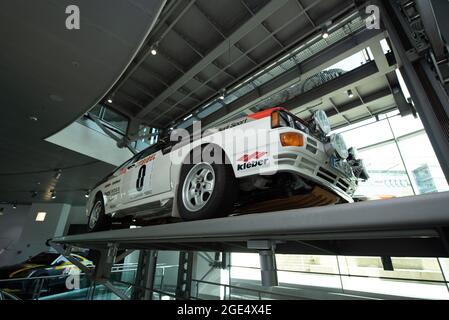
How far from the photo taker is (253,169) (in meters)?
1.57

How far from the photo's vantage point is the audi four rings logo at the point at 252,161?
1565 mm

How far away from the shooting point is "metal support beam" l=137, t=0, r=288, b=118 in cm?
385

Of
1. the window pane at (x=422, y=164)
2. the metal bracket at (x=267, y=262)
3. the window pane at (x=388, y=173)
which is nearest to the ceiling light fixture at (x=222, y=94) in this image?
the window pane at (x=388, y=173)

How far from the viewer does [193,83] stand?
20.1 ft

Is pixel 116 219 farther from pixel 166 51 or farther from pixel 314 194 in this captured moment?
pixel 166 51

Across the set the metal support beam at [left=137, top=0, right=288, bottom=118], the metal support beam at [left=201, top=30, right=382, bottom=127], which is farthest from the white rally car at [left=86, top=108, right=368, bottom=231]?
the metal support beam at [left=201, top=30, right=382, bottom=127]

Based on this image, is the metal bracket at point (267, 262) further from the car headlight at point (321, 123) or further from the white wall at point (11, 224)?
the white wall at point (11, 224)

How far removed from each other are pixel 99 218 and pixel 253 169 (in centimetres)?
300

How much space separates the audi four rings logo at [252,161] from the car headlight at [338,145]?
0.67m

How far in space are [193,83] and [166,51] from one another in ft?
3.73

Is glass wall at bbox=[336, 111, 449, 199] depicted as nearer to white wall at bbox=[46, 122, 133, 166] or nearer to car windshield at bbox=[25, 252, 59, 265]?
white wall at bbox=[46, 122, 133, 166]

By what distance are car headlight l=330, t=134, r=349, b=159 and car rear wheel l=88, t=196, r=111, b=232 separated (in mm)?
3295

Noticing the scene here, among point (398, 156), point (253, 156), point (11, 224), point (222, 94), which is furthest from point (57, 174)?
point (11, 224)
